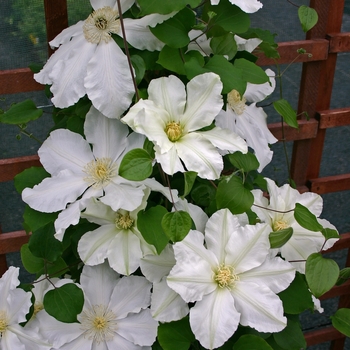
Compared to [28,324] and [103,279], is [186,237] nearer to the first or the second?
[103,279]

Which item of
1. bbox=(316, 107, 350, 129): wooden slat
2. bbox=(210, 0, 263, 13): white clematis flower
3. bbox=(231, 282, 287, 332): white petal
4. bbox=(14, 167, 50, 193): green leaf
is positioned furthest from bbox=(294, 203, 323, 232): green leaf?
bbox=(316, 107, 350, 129): wooden slat

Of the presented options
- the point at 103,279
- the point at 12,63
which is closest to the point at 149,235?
the point at 103,279

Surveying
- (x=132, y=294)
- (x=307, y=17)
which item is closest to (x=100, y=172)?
(x=132, y=294)

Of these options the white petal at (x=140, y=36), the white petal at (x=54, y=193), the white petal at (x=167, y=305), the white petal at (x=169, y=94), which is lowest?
the white petal at (x=167, y=305)

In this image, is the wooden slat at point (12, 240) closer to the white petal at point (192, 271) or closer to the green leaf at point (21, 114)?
the green leaf at point (21, 114)

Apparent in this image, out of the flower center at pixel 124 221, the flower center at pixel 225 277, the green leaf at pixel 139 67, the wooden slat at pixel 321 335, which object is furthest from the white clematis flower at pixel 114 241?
the wooden slat at pixel 321 335
